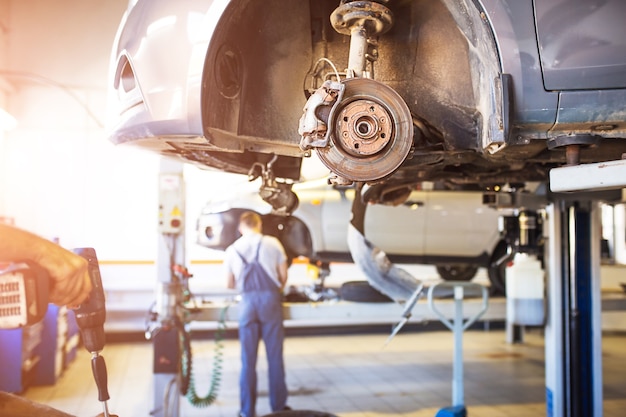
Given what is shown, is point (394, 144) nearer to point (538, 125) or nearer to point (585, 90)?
point (538, 125)

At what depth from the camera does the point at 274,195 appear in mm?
2725

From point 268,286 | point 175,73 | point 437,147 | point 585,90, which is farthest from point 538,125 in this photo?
point 268,286

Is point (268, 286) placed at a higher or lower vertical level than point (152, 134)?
lower

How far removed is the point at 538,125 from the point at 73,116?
639 cm

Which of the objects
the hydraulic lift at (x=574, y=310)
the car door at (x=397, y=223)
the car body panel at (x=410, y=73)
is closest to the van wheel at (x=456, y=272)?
the car door at (x=397, y=223)

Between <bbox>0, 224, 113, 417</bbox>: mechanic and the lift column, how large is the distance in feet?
9.01

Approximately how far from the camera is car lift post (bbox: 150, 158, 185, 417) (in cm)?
348

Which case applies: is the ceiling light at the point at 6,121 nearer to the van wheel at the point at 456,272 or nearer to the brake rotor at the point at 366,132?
the brake rotor at the point at 366,132

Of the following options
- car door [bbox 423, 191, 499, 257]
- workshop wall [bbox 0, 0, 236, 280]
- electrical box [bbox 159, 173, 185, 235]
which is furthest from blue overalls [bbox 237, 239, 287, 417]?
car door [bbox 423, 191, 499, 257]

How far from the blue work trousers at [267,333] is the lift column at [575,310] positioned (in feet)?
6.19

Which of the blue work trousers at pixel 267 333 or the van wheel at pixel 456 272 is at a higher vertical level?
the van wheel at pixel 456 272

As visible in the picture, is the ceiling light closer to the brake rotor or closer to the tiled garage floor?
the tiled garage floor

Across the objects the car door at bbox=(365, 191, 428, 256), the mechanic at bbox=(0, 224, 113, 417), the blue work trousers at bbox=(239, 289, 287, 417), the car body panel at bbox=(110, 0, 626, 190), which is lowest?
the blue work trousers at bbox=(239, 289, 287, 417)

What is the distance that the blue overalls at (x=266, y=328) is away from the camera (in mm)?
4039
